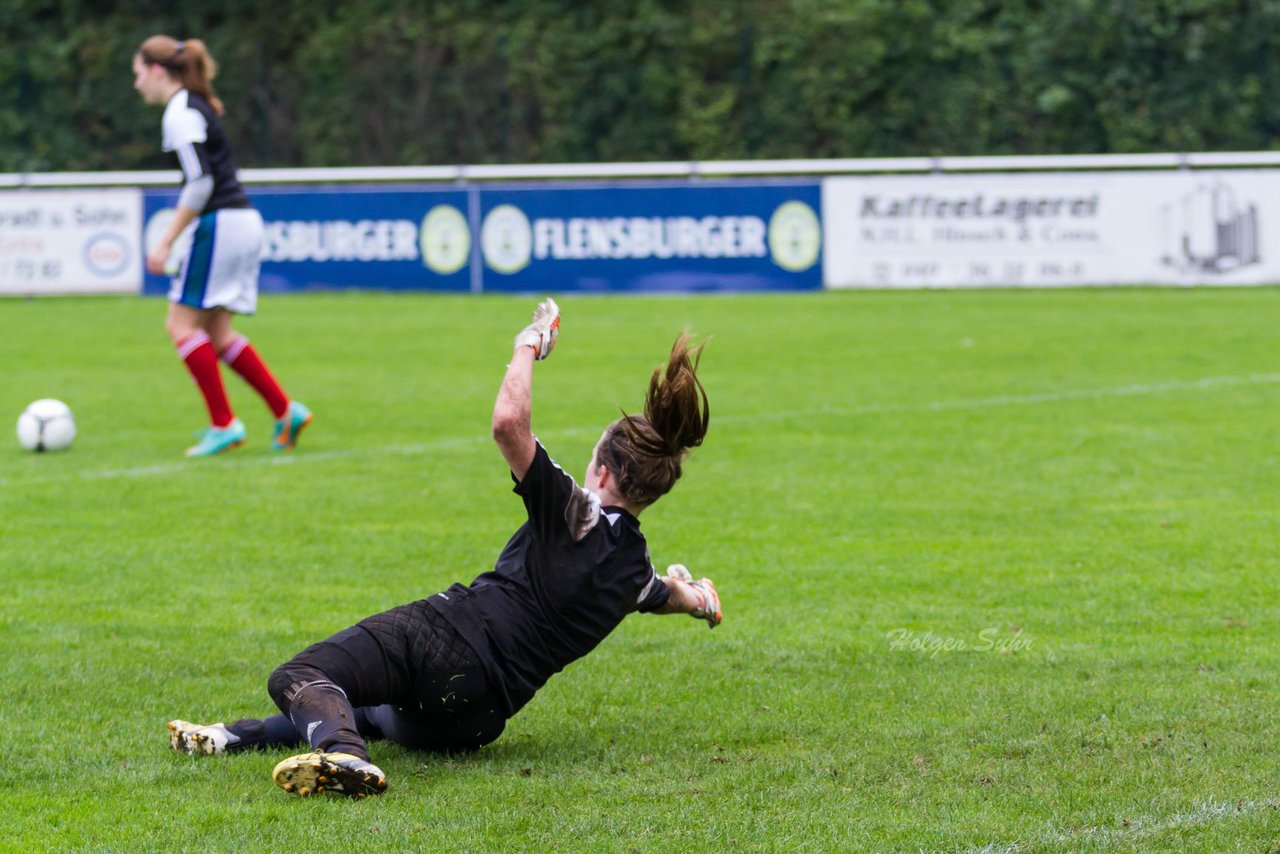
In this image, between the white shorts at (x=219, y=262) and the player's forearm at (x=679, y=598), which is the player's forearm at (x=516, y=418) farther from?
the white shorts at (x=219, y=262)

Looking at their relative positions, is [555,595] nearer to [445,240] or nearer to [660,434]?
[660,434]

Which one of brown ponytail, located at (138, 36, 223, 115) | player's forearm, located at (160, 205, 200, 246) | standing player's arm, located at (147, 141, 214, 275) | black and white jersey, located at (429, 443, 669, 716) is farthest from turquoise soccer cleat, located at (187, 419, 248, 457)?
black and white jersey, located at (429, 443, 669, 716)

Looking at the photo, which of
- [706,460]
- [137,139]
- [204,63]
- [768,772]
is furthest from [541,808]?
[137,139]

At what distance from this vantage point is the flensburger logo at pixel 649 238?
1986cm

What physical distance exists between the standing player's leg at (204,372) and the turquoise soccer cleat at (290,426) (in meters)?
0.21

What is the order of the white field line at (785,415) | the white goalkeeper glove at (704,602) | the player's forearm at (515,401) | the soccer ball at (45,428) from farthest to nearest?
the soccer ball at (45,428)
the white field line at (785,415)
the white goalkeeper glove at (704,602)
the player's forearm at (515,401)

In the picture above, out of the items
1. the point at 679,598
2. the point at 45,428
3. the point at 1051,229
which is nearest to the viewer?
the point at 679,598

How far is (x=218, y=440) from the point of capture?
9508mm

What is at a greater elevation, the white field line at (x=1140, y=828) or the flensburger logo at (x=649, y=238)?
the white field line at (x=1140, y=828)

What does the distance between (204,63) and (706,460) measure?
3428mm

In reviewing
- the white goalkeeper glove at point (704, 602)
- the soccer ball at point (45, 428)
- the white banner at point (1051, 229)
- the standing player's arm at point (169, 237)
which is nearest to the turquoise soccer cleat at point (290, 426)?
the standing player's arm at point (169, 237)

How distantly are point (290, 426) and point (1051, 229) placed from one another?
11934 mm

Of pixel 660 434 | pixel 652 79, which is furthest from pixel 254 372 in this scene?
pixel 652 79

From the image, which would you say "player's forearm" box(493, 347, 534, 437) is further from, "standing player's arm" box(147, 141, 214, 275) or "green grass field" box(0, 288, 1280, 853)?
"standing player's arm" box(147, 141, 214, 275)
